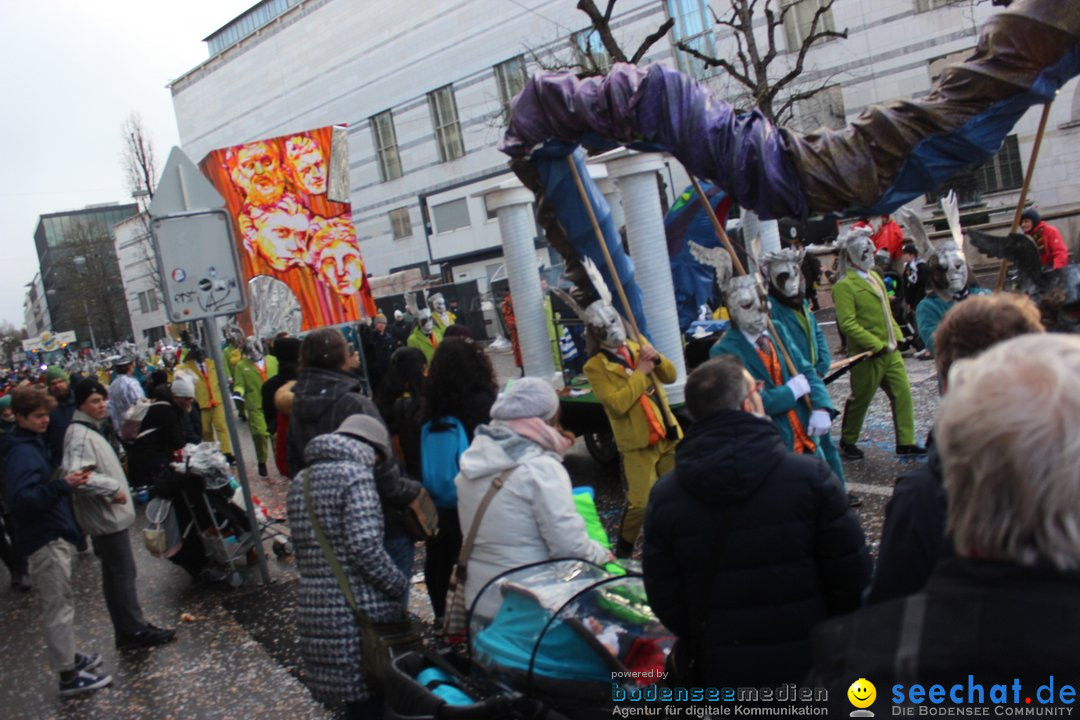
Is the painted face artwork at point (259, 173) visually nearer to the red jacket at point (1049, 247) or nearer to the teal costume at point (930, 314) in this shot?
the teal costume at point (930, 314)

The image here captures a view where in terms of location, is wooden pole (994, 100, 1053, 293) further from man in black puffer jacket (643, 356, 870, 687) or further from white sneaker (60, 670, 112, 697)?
white sneaker (60, 670, 112, 697)

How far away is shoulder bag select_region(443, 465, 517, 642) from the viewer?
140 inches

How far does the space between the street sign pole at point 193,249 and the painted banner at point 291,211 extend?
4716 millimetres

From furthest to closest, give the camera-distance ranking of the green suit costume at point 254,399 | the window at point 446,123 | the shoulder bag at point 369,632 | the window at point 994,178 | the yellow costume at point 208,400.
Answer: the window at point 446,123, the window at point 994,178, the yellow costume at point 208,400, the green suit costume at point 254,399, the shoulder bag at point 369,632

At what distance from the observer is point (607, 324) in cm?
586

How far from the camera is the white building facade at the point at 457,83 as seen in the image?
2447cm

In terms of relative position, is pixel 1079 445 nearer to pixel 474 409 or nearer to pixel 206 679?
pixel 474 409

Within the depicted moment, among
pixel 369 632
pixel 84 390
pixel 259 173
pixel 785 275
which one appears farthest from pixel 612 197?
pixel 369 632

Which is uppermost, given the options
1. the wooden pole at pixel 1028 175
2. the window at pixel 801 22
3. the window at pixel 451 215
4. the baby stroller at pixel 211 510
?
the window at pixel 801 22

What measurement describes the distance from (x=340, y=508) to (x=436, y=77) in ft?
118

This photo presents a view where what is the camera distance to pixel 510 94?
35.2 metres

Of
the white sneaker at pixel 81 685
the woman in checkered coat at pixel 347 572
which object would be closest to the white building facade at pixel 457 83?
the white sneaker at pixel 81 685

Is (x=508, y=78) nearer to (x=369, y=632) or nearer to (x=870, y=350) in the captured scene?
(x=870, y=350)

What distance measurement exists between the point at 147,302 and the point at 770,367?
238 feet
